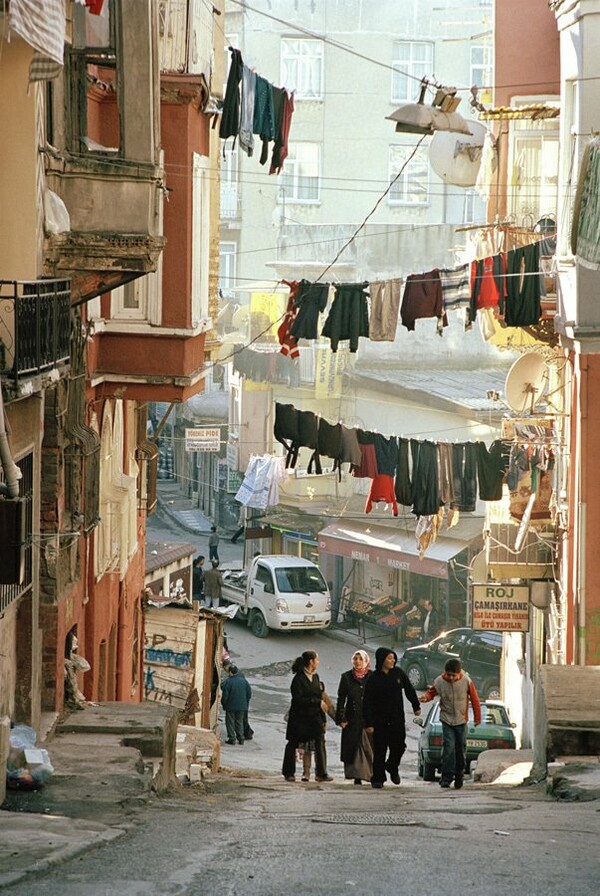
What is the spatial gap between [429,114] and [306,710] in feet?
26.2

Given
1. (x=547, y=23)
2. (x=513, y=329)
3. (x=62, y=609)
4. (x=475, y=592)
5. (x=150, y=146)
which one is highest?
(x=547, y=23)

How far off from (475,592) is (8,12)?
55.1 feet

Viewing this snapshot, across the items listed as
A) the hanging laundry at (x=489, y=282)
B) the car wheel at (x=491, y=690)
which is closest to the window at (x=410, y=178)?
the car wheel at (x=491, y=690)

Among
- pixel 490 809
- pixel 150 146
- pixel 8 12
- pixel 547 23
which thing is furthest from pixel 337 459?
pixel 8 12

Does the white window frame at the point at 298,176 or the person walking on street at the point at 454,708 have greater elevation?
the white window frame at the point at 298,176

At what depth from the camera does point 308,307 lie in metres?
20.8

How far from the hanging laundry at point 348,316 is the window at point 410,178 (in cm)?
3202

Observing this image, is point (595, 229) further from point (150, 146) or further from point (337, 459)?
point (337, 459)

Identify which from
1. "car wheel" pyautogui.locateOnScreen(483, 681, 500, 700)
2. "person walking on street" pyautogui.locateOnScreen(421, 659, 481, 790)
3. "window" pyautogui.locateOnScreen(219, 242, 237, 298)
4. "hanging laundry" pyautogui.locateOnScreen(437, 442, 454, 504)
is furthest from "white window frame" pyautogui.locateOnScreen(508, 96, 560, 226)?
"window" pyautogui.locateOnScreen(219, 242, 237, 298)

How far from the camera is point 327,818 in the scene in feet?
33.9

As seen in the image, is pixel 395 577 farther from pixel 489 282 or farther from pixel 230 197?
pixel 230 197

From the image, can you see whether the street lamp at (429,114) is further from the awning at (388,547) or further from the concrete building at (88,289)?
the awning at (388,547)

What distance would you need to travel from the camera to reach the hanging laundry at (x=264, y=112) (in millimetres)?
17797

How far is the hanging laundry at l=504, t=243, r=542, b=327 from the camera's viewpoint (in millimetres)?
19172
